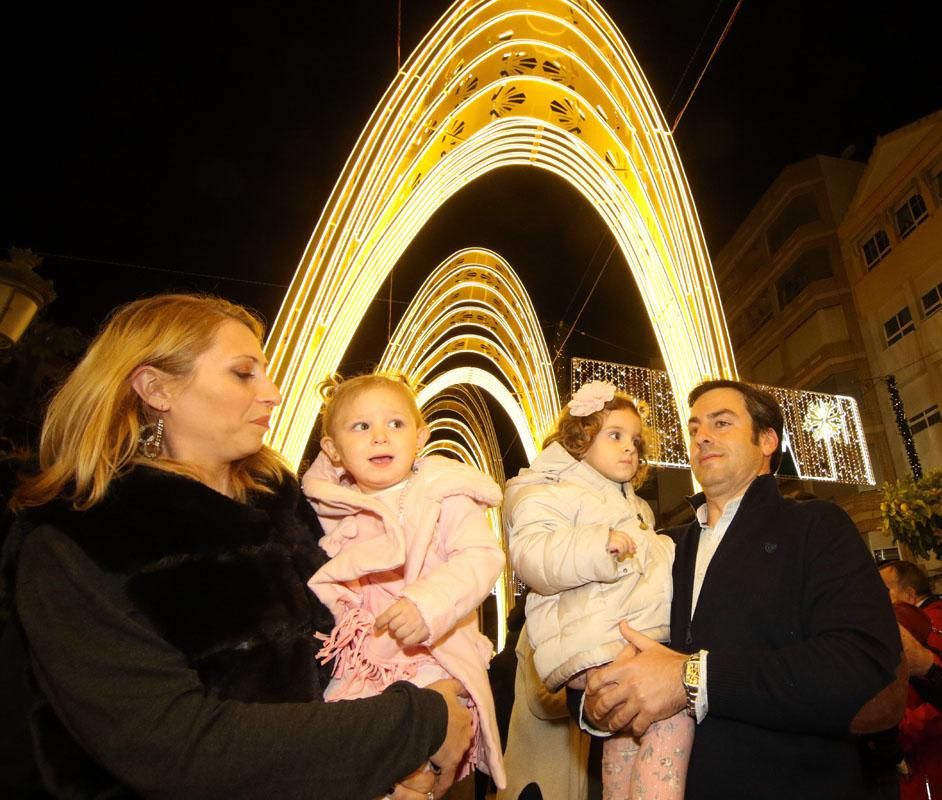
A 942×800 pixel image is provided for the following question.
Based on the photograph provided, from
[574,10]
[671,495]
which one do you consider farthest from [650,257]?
[671,495]

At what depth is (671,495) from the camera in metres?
33.9

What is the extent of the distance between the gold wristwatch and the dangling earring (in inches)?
77.6

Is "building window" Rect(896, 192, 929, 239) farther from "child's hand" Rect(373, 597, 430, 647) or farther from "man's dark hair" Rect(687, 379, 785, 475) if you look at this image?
"child's hand" Rect(373, 597, 430, 647)

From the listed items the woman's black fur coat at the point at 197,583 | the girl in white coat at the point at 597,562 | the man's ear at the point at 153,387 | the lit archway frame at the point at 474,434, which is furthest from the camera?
the lit archway frame at the point at 474,434

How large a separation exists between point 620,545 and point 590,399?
3.27 feet

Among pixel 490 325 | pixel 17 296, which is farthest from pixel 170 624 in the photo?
pixel 490 325

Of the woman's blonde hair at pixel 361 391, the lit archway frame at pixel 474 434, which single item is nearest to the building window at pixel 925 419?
the lit archway frame at pixel 474 434

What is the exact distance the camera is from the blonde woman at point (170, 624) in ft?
5.43

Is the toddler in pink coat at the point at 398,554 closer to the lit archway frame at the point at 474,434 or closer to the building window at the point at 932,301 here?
the lit archway frame at the point at 474,434

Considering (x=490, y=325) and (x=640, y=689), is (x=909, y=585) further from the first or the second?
(x=490, y=325)

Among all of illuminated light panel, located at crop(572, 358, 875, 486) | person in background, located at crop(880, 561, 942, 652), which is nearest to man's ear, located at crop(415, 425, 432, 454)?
person in background, located at crop(880, 561, 942, 652)

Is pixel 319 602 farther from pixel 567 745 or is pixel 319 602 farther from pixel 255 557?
pixel 567 745

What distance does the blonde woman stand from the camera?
65.2 inches

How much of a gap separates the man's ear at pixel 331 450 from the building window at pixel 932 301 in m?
24.3
